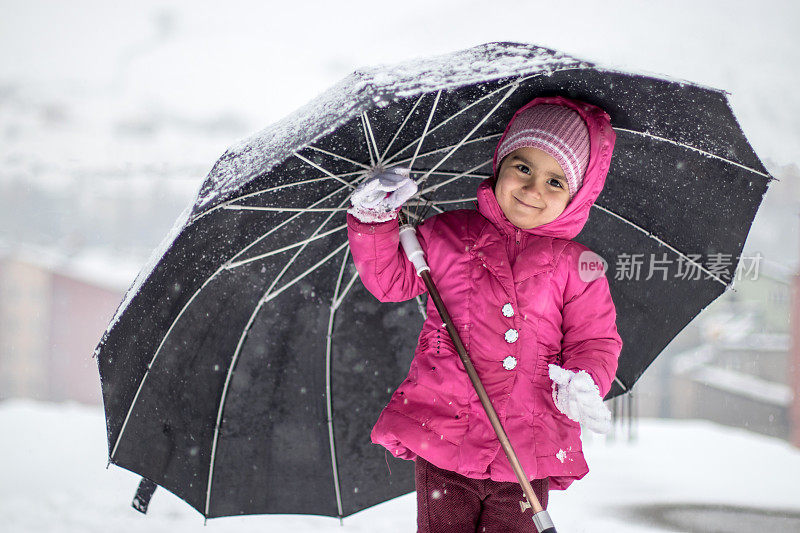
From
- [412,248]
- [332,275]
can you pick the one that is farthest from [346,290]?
[412,248]

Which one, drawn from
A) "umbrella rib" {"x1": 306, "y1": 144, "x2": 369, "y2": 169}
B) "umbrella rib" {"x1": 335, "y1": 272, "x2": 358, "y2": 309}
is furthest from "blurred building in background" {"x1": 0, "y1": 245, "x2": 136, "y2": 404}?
"umbrella rib" {"x1": 306, "y1": 144, "x2": 369, "y2": 169}

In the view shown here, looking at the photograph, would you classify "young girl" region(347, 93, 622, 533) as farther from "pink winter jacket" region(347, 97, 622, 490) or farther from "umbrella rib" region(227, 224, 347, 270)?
"umbrella rib" region(227, 224, 347, 270)

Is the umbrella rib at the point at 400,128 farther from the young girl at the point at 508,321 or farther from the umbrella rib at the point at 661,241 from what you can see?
the umbrella rib at the point at 661,241

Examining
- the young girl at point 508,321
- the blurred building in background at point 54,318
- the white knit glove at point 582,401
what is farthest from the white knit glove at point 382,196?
the blurred building in background at point 54,318

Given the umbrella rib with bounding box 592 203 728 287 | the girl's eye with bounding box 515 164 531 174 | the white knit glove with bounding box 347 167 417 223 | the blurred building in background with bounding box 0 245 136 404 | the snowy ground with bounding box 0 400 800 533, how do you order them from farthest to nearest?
1. the blurred building in background with bounding box 0 245 136 404
2. the snowy ground with bounding box 0 400 800 533
3. the umbrella rib with bounding box 592 203 728 287
4. the girl's eye with bounding box 515 164 531 174
5. the white knit glove with bounding box 347 167 417 223

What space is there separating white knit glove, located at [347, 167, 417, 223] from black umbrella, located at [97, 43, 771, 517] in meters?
0.10

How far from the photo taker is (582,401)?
1219mm

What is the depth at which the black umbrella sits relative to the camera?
1.28m

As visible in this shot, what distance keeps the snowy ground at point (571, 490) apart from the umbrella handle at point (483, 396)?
165 centimetres

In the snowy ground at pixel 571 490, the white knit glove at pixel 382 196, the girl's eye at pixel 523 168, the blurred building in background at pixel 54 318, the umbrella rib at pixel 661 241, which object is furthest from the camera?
the blurred building in background at pixel 54 318

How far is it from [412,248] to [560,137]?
37 centimetres

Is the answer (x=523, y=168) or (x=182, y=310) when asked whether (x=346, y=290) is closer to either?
(x=182, y=310)

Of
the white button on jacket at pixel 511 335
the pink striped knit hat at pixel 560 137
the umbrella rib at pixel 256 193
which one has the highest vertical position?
the pink striped knit hat at pixel 560 137

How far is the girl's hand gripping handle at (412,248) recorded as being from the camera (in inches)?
52.9
